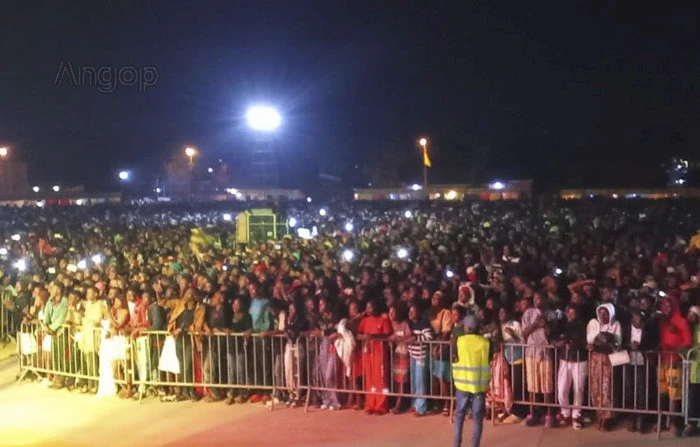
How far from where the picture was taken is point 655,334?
27.9ft

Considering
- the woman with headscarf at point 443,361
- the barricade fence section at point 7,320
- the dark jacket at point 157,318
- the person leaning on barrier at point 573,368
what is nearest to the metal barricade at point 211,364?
the dark jacket at point 157,318

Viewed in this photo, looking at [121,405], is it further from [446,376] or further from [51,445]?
[446,376]

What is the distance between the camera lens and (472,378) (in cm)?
754

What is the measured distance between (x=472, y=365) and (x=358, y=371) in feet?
7.64

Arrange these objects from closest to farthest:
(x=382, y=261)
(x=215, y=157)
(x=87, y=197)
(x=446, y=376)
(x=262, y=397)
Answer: (x=446, y=376) → (x=262, y=397) → (x=382, y=261) → (x=87, y=197) → (x=215, y=157)

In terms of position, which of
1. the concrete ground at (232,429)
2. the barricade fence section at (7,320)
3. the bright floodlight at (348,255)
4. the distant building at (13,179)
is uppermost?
the distant building at (13,179)

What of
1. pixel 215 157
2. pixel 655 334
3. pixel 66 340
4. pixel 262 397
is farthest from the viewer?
pixel 215 157

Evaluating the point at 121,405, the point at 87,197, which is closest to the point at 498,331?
the point at 121,405

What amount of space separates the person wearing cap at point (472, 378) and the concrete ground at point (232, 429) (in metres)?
0.71

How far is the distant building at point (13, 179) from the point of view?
73312mm

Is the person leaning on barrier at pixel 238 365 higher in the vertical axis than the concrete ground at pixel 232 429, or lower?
higher

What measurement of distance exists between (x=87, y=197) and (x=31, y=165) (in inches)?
320

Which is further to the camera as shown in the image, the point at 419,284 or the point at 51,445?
the point at 419,284

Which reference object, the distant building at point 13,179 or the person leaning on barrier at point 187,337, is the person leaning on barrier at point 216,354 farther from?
the distant building at point 13,179
